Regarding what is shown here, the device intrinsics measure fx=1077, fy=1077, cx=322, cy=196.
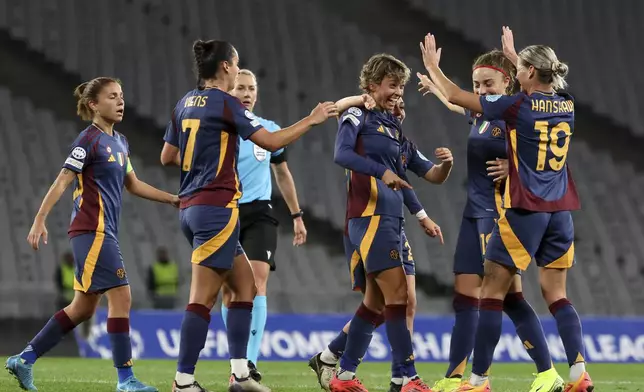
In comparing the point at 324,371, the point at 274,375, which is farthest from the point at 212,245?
the point at 274,375

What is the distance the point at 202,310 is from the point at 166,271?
9188 mm

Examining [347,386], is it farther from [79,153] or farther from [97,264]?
[79,153]

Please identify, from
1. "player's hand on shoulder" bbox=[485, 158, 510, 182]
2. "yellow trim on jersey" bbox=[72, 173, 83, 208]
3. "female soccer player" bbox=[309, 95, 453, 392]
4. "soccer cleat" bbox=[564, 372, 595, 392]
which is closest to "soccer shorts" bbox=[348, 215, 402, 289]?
"female soccer player" bbox=[309, 95, 453, 392]

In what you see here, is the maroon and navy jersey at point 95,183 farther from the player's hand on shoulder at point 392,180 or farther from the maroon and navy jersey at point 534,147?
the maroon and navy jersey at point 534,147

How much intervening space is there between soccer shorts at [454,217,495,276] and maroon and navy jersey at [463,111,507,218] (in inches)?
2.0

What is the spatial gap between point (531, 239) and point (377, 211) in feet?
2.89

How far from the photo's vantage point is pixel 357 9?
741 inches

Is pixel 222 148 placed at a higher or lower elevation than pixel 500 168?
higher

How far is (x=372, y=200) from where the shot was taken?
6199mm

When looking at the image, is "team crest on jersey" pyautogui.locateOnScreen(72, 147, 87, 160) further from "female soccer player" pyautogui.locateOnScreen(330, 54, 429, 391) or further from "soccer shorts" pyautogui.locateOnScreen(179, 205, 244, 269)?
"female soccer player" pyautogui.locateOnScreen(330, 54, 429, 391)

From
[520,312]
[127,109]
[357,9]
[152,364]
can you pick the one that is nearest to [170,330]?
[152,364]

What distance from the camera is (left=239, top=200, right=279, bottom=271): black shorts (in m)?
7.86

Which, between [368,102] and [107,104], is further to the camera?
[107,104]

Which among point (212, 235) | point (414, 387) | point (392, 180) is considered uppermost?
point (392, 180)
